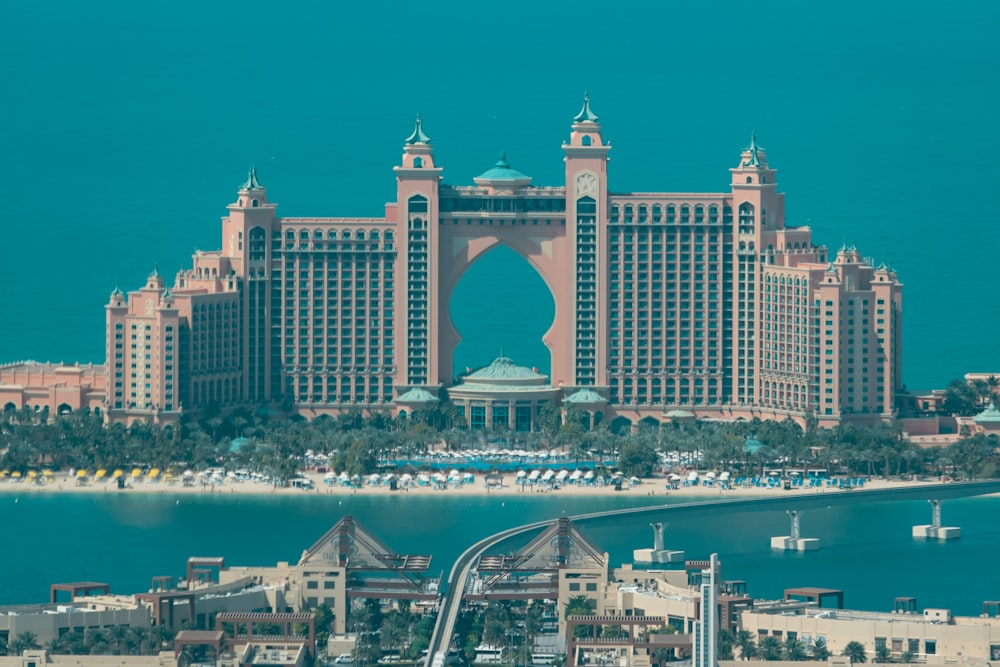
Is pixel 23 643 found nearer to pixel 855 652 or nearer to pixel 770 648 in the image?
pixel 770 648

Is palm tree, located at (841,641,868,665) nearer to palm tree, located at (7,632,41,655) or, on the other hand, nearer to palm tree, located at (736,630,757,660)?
palm tree, located at (736,630,757,660)

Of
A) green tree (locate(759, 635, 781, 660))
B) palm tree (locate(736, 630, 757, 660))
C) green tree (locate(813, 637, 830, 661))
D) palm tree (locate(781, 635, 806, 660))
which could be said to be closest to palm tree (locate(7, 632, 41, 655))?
palm tree (locate(736, 630, 757, 660))

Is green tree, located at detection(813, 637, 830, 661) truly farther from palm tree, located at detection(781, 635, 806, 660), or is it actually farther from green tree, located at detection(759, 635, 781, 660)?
green tree, located at detection(759, 635, 781, 660)

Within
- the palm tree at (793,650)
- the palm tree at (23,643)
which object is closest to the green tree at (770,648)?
the palm tree at (793,650)

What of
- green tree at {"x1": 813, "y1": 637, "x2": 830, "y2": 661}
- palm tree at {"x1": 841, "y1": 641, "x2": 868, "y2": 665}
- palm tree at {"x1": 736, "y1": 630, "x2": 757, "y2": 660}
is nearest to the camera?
green tree at {"x1": 813, "y1": 637, "x2": 830, "y2": 661}

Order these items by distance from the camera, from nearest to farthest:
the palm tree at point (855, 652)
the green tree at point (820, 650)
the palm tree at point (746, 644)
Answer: the green tree at point (820, 650)
the palm tree at point (855, 652)
the palm tree at point (746, 644)

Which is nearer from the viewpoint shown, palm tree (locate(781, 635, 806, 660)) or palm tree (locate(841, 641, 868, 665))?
palm tree (locate(781, 635, 806, 660))

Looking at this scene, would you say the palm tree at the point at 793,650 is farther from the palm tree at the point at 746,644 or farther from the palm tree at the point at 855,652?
the palm tree at the point at 855,652

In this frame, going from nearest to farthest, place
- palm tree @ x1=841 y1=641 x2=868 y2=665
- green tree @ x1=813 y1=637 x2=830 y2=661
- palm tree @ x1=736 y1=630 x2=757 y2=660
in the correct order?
green tree @ x1=813 y1=637 x2=830 y2=661
palm tree @ x1=841 y1=641 x2=868 y2=665
palm tree @ x1=736 y1=630 x2=757 y2=660

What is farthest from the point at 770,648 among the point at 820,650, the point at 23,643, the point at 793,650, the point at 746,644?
the point at 23,643
